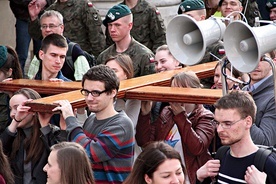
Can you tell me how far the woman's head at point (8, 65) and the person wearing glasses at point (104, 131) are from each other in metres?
1.95

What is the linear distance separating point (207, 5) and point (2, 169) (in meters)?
6.73

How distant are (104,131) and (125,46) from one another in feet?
9.54

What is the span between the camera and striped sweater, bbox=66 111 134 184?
768 cm

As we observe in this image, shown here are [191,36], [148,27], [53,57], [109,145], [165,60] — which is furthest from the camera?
[148,27]

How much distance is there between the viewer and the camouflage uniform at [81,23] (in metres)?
12.2

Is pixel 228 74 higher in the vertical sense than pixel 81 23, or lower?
higher

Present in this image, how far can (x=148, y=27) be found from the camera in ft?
40.7

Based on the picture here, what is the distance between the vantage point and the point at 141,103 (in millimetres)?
8664

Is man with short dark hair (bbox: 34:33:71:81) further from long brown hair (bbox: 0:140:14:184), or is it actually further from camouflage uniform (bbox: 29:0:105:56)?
camouflage uniform (bbox: 29:0:105:56)

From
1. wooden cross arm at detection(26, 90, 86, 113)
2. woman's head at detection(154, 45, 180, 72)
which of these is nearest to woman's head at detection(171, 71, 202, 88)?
wooden cross arm at detection(26, 90, 86, 113)

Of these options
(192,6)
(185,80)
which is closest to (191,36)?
(185,80)

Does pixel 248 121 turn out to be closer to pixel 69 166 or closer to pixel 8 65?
pixel 69 166

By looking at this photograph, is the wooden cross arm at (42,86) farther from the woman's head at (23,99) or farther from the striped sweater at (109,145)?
the striped sweater at (109,145)

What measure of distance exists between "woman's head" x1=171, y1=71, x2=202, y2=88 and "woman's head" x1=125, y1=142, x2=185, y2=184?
1.89m
